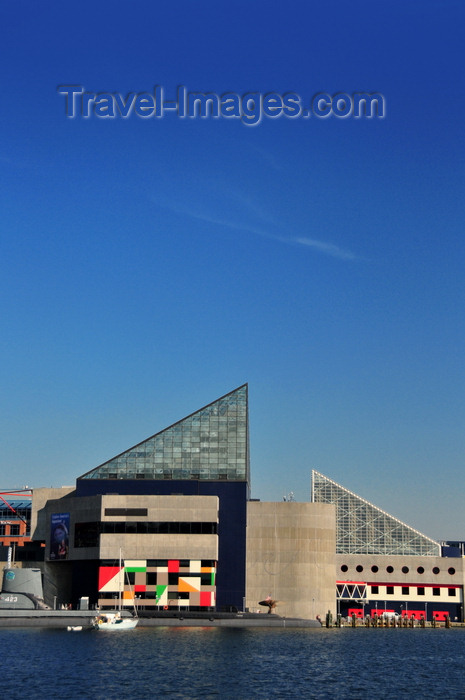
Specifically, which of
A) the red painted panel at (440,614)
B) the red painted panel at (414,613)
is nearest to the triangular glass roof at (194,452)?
the red painted panel at (414,613)

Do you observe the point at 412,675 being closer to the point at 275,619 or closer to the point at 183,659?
the point at 183,659

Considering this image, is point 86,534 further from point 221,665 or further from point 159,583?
point 221,665

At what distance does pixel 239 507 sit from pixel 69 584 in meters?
34.6

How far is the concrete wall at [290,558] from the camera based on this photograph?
141 metres

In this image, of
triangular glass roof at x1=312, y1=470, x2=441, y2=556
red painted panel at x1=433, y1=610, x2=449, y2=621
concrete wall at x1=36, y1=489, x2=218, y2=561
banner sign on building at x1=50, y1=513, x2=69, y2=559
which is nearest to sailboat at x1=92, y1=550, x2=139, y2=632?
concrete wall at x1=36, y1=489, x2=218, y2=561

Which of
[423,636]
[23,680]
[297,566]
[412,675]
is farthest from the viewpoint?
[297,566]

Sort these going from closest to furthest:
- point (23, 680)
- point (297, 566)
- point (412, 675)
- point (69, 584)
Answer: point (23, 680)
point (412, 675)
point (297, 566)
point (69, 584)

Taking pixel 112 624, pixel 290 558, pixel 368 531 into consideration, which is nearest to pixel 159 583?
pixel 112 624

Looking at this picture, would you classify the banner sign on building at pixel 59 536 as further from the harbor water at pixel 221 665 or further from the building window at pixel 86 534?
the harbor water at pixel 221 665

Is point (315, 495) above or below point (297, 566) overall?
above

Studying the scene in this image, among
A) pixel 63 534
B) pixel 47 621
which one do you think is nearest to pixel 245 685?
pixel 47 621

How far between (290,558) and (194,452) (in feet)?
74.5

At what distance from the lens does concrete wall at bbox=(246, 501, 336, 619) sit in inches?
5556

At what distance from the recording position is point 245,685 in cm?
6988
